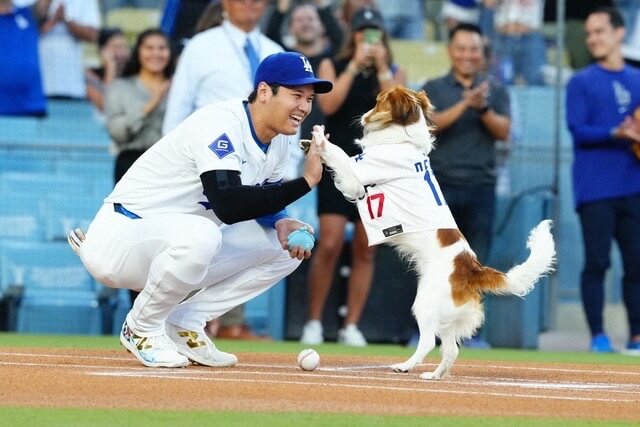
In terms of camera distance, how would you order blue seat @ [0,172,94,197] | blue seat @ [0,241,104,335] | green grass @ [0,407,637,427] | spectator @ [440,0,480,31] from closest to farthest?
1. green grass @ [0,407,637,427]
2. blue seat @ [0,241,104,335]
3. blue seat @ [0,172,94,197]
4. spectator @ [440,0,480,31]

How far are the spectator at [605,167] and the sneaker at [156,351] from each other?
4.71 metres

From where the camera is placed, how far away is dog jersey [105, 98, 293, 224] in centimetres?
700

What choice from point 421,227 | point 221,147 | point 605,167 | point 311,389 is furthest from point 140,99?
point 311,389

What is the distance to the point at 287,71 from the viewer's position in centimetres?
705

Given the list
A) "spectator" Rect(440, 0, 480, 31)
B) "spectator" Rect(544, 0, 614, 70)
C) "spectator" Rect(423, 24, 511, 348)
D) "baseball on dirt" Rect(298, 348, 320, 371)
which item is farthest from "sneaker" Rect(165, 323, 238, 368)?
"spectator" Rect(544, 0, 614, 70)

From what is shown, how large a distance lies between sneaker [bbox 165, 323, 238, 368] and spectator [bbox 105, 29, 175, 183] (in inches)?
145

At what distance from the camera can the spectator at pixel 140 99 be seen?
36.0 ft

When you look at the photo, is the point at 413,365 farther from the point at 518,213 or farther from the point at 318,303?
the point at 518,213

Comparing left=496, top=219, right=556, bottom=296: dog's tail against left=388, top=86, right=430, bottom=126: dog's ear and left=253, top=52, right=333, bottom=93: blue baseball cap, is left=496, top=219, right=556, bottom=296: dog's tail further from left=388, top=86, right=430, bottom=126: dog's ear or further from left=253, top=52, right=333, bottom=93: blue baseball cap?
left=253, top=52, right=333, bottom=93: blue baseball cap

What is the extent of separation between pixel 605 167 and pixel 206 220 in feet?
16.1

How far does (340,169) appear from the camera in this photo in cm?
725

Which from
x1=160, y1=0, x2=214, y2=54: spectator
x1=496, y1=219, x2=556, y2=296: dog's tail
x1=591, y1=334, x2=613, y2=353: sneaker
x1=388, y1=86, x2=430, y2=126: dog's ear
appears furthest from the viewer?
x1=160, y1=0, x2=214, y2=54: spectator

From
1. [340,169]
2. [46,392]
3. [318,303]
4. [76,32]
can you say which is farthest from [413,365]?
[76,32]

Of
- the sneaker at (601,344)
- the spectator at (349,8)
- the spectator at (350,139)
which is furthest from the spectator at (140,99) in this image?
the sneaker at (601,344)
